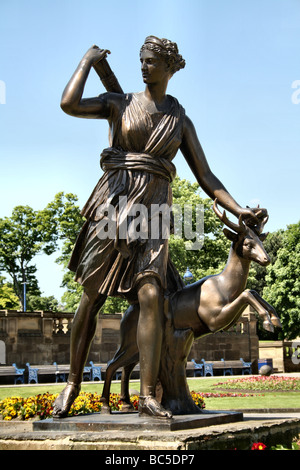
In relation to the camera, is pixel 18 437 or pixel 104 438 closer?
pixel 104 438

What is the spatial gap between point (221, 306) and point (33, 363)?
23927 millimetres

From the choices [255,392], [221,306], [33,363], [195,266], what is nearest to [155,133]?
[221,306]

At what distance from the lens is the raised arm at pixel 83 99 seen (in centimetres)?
539

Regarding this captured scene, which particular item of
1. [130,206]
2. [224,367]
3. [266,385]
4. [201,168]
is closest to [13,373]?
[266,385]

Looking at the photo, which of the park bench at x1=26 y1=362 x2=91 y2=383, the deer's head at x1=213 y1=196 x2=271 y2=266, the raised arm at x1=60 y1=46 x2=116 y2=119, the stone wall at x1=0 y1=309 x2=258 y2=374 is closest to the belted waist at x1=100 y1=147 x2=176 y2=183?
the raised arm at x1=60 y1=46 x2=116 y2=119

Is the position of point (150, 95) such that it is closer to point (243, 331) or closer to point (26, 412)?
point (26, 412)

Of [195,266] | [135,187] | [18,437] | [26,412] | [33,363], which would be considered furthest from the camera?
[195,266]

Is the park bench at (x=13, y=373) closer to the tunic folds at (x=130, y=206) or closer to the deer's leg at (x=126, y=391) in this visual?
the deer's leg at (x=126, y=391)

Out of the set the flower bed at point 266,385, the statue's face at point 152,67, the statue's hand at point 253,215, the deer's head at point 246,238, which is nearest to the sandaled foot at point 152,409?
the deer's head at point 246,238

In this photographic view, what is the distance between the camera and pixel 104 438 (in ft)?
14.5

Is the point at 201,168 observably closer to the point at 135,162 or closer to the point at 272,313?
the point at 135,162

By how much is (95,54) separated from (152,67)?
485 millimetres

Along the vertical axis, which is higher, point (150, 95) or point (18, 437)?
point (150, 95)
